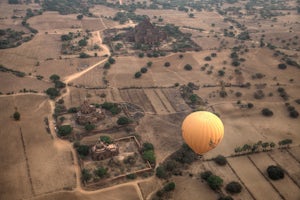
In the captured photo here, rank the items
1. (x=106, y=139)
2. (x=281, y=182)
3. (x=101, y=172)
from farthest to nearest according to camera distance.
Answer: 1. (x=106, y=139)
2. (x=281, y=182)
3. (x=101, y=172)

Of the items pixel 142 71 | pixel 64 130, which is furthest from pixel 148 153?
pixel 142 71

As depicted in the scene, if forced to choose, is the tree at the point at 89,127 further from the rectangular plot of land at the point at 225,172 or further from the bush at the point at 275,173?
the bush at the point at 275,173

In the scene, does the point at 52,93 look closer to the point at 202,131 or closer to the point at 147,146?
the point at 147,146

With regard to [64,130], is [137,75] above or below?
above

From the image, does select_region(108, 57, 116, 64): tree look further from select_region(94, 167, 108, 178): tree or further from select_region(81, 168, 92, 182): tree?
select_region(94, 167, 108, 178): tree

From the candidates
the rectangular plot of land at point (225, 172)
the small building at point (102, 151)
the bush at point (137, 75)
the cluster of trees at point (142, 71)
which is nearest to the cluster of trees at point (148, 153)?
the small building at point (102, 151)

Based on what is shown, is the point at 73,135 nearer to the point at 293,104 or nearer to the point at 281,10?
the point at 293,104
